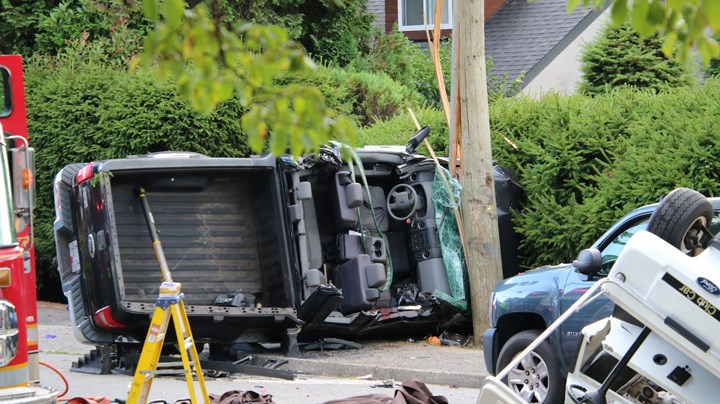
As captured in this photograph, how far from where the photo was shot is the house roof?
78.6 feet

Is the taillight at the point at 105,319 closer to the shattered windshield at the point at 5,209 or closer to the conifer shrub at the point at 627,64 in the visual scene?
the shattered windshield at the point at 5,209

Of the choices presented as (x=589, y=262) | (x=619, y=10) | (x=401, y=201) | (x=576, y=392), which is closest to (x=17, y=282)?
(x=576, y=392)

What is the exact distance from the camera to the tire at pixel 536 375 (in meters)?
8.53

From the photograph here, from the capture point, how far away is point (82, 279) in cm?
1102

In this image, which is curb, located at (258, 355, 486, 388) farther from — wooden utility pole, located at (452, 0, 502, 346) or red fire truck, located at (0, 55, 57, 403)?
red fire truck, located at (0, 55, 57, 403)

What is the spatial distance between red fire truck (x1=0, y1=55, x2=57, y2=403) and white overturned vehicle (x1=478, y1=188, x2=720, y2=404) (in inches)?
115

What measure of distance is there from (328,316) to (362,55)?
10305 millimetres

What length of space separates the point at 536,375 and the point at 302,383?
8.89 feet

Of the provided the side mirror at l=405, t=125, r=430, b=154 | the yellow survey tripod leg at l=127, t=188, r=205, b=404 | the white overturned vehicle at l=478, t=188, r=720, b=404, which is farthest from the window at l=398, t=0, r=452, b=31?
the white overturned vehicle at l=478, t=188, r=720, b=404

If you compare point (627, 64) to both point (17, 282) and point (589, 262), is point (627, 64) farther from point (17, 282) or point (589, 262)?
point (17, 282)

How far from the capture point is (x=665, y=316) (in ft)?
18.8

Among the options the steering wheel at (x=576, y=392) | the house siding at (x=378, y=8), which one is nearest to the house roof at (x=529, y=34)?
the house siding at (x=378, y=8)

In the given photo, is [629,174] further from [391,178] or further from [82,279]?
[82,279]

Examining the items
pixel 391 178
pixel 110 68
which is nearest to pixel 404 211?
pixel 391 178
